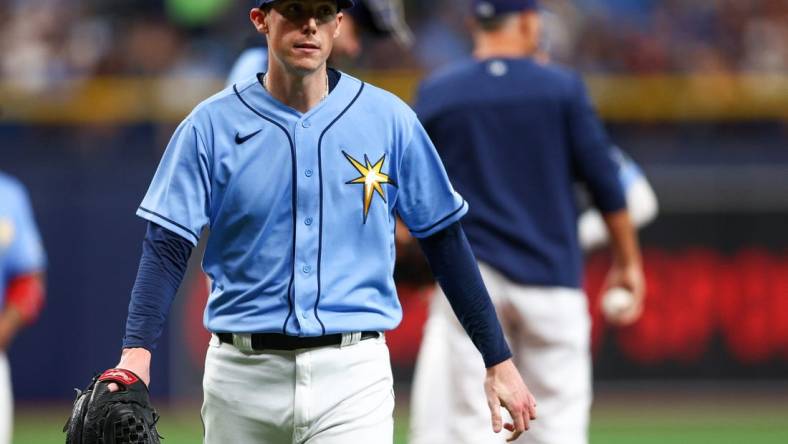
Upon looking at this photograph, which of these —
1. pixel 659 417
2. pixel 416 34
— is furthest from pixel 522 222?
pixel 416 34

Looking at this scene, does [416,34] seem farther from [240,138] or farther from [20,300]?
[240,138]

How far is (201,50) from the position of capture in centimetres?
1316

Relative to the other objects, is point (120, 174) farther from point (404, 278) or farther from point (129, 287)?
point (404, 278)

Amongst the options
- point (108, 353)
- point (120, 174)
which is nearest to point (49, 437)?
point (108, 353)

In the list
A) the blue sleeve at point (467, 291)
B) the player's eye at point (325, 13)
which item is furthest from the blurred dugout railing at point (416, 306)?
the player's eye at point (325, 13)

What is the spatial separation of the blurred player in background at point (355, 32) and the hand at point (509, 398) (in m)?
2.00

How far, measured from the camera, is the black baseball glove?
373 cm

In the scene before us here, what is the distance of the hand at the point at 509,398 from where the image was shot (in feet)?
14.0

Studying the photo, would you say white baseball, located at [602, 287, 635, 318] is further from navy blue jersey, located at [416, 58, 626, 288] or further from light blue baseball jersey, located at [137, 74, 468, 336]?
light blue baseball jersey, located at [137, 74, 468, 336]

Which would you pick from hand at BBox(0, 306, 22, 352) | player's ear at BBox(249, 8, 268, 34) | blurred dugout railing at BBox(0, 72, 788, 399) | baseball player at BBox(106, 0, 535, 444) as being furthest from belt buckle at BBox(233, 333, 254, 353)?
blurred dugout railing at BBox(0, 72, 788, 399)

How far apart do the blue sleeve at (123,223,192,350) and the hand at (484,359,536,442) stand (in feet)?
3.20

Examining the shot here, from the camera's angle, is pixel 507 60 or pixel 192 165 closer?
pixel 192 165

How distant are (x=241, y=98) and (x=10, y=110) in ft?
27.7

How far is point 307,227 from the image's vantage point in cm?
414
